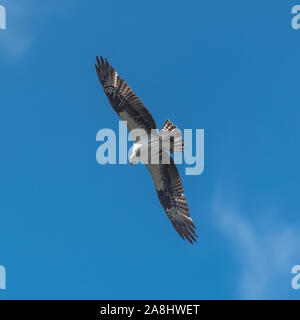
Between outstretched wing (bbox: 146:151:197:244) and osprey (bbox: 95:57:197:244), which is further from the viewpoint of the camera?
outstretched wing (bbox: 146:151:197:244)

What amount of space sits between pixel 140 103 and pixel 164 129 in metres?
1.01

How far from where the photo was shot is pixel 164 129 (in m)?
14.7

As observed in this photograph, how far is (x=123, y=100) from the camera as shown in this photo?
1465 centimetres

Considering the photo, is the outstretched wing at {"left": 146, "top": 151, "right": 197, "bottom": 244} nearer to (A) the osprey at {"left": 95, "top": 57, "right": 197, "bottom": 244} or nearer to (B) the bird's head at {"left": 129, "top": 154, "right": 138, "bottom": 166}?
(A) the osprey at {"left": 95, "top": 57, "right": 197, "bottom": 244}

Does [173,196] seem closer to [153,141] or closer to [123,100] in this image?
[153,141]

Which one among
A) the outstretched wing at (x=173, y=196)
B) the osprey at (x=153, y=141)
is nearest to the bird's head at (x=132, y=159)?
the osprey at (x=153, y=141)

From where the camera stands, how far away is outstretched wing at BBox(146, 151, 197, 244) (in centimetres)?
1548

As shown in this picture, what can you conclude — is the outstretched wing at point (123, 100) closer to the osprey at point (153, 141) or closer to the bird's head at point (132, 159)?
the osprey at point (153, 141)

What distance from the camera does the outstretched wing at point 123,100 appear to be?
14532 millimetres

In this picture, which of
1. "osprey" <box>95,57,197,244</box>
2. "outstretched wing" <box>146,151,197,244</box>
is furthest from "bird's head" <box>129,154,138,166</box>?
"outstretched wing" <box>146,151,197,244</box>

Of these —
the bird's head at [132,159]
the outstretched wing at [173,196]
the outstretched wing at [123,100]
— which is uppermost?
the outstretched wing at [123,100]

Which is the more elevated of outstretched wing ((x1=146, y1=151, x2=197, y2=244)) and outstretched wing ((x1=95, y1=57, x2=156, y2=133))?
outstretched wing ((x1=95, y1=57, x2=156, y2=133))

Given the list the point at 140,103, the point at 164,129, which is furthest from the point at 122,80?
the point at 164,129

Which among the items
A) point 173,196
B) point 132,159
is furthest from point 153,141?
point 173,196
